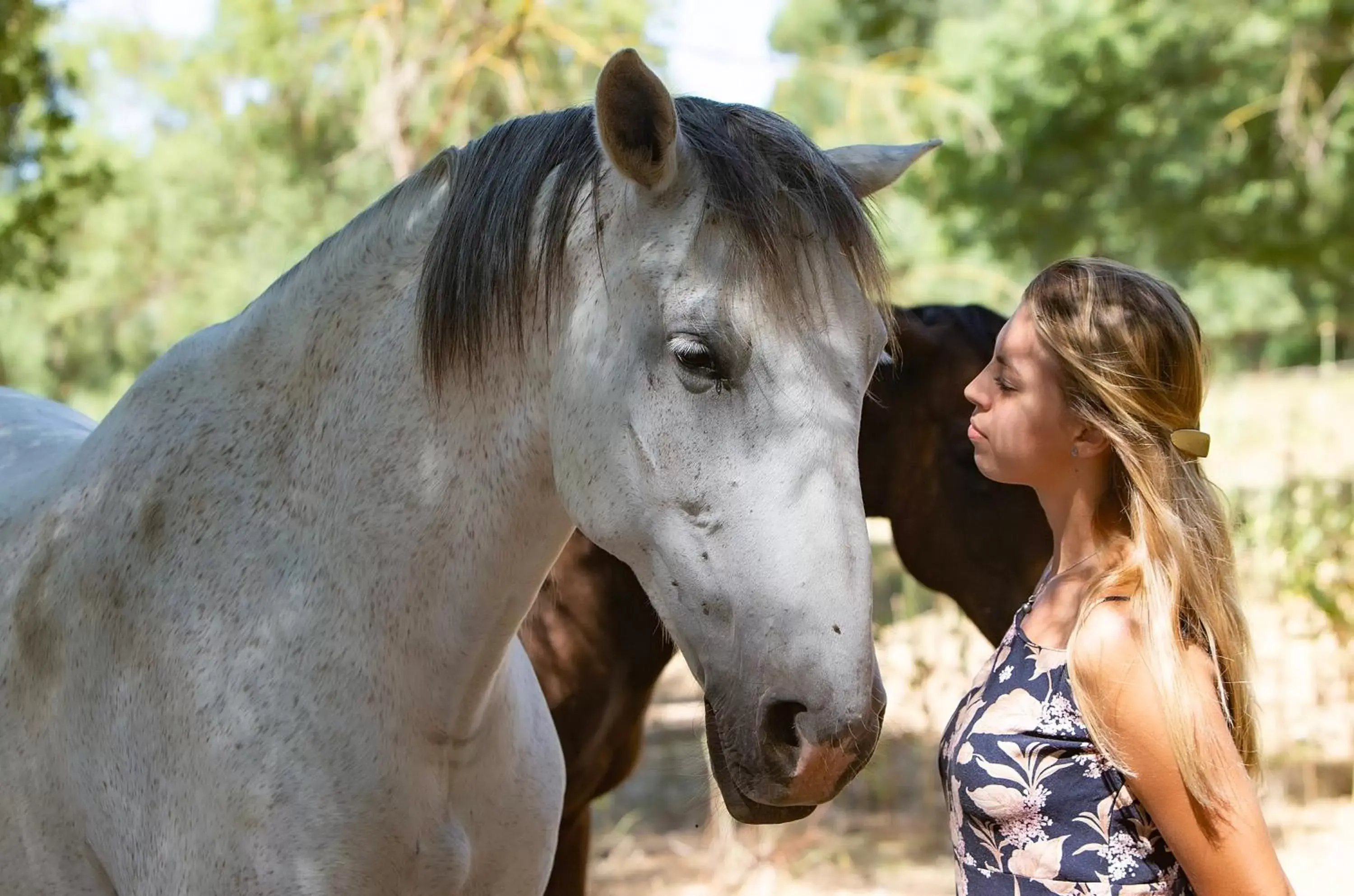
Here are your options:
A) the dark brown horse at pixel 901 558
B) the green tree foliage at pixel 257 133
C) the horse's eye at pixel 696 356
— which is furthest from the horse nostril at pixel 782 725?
the green tree foliage at pixel 257 133

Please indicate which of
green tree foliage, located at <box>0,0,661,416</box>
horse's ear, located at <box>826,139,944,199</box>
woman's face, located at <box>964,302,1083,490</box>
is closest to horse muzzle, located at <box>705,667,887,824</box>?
woman's face, located at <box>964,302,1083,490</box>

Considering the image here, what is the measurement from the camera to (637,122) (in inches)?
58.4

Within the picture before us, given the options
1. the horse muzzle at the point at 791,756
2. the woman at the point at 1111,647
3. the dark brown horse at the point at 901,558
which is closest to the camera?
the horse muzzle at the point at 791,756

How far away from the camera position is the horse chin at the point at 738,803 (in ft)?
4.54

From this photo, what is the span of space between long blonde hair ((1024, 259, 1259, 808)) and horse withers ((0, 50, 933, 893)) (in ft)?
1.18

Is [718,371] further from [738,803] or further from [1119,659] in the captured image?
[1119,659]

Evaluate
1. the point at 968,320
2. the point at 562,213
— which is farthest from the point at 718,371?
the point at 968,320

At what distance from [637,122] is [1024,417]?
2.49 feet

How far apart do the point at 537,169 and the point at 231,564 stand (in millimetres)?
695

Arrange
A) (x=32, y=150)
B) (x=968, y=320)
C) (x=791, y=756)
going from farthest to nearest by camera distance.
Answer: (x=32, y=150), (x=968, y=320), (x=791, y=756)

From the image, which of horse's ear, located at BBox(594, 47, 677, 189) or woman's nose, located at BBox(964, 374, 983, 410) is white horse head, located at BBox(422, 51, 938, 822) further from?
woman's nose, located at BBox(964, 374, 983, 410)

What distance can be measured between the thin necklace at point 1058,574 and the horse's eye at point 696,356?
0.71m

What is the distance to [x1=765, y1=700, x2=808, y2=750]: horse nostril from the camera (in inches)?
52.5

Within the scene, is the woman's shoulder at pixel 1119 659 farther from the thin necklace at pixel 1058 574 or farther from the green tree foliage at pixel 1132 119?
the green tree foliage at pixel 1132 119
